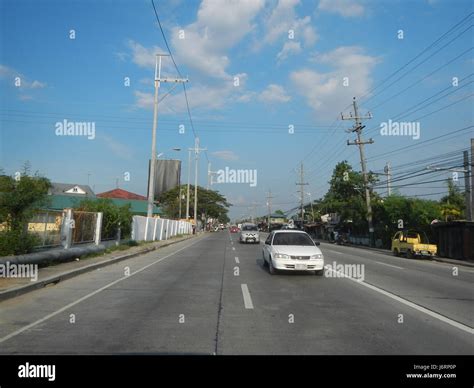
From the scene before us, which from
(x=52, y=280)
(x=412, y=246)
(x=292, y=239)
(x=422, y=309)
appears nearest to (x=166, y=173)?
(x=412, y=246)

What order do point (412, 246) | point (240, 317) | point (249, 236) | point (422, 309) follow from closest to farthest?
point (240, 317) < point (422, 309) < point (412, 246) < point (249, 236)

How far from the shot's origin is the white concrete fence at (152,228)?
31172mm

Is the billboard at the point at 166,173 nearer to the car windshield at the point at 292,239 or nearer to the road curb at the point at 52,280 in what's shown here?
the road curb at the point at 52,280

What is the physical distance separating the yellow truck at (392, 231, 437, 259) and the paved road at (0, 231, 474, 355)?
1328cm

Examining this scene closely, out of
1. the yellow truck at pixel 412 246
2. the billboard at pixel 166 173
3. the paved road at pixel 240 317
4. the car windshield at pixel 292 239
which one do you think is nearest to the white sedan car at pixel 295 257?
the car windshield at pixel 292 239

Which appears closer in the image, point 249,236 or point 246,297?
point 246,297

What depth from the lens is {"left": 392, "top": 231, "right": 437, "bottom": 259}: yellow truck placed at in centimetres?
2531

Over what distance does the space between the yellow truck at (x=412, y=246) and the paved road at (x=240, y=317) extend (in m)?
13.3

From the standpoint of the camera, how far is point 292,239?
1485 cm

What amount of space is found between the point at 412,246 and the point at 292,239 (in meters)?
14.0

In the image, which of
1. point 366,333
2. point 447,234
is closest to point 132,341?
point 366,333

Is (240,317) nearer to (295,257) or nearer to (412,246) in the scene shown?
(295,257)

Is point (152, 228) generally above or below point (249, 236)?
above
